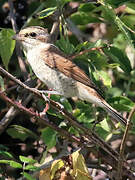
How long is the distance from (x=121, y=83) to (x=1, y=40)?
79.9 inches

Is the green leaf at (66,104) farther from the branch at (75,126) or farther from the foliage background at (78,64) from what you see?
the branch at (75,126)

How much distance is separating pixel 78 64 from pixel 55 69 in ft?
1.62

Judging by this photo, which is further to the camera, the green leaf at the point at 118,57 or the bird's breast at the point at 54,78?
the bird's breast at the point at 54,78

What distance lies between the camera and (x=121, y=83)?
4707 mm

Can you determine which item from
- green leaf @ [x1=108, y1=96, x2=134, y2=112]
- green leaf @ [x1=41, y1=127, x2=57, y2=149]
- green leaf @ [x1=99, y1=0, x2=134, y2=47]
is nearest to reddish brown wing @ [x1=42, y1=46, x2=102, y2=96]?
green leaf @ [x1=108, y1=96, x2=134, y2=112]

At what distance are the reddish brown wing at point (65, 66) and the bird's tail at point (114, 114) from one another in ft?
1.32

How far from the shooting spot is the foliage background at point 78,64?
3104mm

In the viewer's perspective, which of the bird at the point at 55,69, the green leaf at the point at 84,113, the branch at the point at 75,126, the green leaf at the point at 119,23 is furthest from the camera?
the bird at the point at 55,69

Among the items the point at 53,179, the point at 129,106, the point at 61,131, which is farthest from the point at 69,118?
the point at 129,106

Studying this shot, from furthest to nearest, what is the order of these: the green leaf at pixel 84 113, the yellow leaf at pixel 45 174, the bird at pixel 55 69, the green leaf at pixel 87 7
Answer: the green leaf at pixel 87 7, the bird at pixel 55 69, the green leaf at pixel 84 113, the yellow leaf at pixel 45 174

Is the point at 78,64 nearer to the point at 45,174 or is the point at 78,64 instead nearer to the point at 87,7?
the point at 87,7

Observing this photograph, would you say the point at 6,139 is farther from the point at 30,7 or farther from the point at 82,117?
the point at 30,7

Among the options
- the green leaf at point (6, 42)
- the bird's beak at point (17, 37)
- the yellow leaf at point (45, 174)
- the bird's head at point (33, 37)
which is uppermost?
the green leaf at point (6, 42)

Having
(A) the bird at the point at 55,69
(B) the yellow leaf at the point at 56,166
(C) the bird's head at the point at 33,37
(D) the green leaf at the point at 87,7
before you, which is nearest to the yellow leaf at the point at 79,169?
(B) the yellow leaf at the point at 56,166
